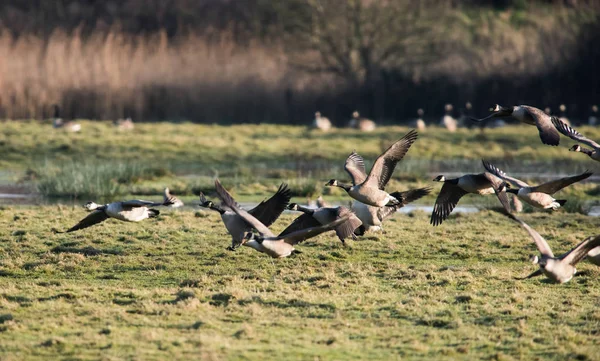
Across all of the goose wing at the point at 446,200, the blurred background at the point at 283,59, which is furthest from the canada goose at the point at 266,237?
the blurred background at the point at 283,59

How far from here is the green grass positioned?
8.56 meters

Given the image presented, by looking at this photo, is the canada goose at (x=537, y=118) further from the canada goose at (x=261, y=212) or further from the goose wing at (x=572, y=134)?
the canada goose at (x=261, y=212)

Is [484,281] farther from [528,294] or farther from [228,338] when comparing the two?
[228,338]

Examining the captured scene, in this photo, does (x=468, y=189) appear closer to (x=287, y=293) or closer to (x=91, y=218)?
(x=287, y=293)

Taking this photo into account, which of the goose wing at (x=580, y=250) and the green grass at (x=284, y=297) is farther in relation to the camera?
the goose wing at (x=580, y=250)

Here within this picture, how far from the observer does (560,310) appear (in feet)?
33.5

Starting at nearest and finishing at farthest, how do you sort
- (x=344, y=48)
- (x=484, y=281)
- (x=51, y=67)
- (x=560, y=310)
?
(x=560, y=310), (x=484, y=281), (x=51, y=67), (x=344, y=48)

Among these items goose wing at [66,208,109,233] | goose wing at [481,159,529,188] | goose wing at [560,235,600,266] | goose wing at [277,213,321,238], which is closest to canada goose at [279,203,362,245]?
goose wing at [277,213,321,238]

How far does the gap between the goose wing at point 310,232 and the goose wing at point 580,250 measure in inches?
87.3

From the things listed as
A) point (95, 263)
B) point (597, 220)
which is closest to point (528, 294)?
point (95, 263)

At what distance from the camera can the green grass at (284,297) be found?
8.56m

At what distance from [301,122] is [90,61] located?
1088 centimetres

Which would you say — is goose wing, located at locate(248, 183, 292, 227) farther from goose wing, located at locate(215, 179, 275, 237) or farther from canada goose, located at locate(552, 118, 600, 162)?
canada goose, located at locate(552, 118, 600, 162)

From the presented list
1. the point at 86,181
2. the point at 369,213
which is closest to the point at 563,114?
the point at 86,181
